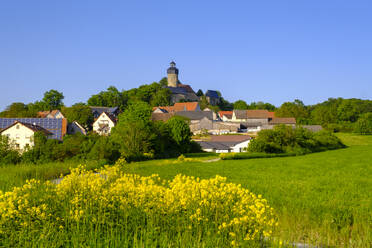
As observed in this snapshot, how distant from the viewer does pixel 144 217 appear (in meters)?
6.48

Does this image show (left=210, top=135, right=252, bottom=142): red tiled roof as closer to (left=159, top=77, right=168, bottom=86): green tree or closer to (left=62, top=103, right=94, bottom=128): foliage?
(left=62, top=103, right=94, bottom=128): foliage

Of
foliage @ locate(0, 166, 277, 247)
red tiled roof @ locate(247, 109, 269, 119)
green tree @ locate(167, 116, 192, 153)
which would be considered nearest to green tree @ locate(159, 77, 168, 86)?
red tiled roof @ locate(247, 109, 269, 119)

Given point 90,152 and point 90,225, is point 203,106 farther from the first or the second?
point 90,225

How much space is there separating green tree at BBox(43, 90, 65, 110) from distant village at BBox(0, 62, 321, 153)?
915cm

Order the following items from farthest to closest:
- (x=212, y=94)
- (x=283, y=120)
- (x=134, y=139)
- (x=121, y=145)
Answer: (x=212, y=94), (x=283, y=120), (x=134, y=139), (x=121, y=145)

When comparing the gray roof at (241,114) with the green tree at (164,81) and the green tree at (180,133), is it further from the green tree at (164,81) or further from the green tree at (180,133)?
the green tree at (164,81)

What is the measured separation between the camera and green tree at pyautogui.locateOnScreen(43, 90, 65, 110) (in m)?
115

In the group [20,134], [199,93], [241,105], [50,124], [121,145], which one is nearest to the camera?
[121,145]

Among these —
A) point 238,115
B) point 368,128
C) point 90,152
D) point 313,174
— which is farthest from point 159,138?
point 238,115

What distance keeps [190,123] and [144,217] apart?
8595 centimetres

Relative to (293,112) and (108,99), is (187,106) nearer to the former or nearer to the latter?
(108,99)

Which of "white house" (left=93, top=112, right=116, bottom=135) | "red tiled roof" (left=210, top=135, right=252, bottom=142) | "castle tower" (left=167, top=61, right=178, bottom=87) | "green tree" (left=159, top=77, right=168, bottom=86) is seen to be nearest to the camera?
"red tiled roof" (left=210, top=135, right=252, bottom=142)

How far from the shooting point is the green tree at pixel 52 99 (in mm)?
114706

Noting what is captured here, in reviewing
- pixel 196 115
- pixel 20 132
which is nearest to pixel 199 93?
pixel 196 115
